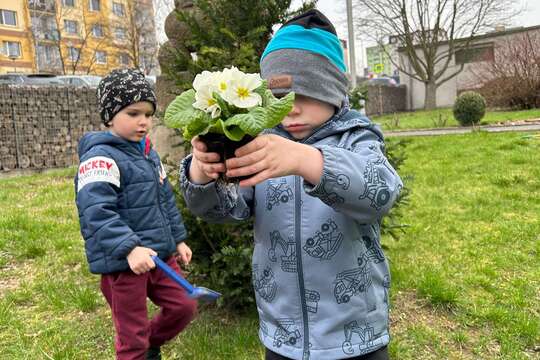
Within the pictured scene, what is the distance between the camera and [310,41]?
5.25ft

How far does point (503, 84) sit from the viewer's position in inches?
693

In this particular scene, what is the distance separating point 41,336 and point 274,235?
2466 mm

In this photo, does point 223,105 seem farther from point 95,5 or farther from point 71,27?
point 95,5

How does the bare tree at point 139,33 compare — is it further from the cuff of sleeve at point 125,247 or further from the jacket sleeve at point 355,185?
the jacket sleeve at point 355,185

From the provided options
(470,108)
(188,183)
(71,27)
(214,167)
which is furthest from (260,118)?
(71,27)

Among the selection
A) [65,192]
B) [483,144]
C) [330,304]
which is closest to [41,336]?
[330,304]

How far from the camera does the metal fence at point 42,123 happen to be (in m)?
10.4

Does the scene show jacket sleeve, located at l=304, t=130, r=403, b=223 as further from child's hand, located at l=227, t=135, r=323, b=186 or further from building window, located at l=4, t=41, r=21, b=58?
building window, located at l=4, t=41, r=21, b=58

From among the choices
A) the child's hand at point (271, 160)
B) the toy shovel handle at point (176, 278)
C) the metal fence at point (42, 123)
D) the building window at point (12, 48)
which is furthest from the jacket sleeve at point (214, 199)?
the building window at point (12, 48)

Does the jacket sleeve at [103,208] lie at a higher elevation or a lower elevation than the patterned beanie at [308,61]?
lower

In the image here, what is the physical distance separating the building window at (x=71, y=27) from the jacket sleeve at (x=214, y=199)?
46.4 m

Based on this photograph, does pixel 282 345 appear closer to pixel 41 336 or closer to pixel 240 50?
pixel 240 50

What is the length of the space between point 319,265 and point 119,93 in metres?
1.74

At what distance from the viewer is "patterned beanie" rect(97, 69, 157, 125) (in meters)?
2.74
